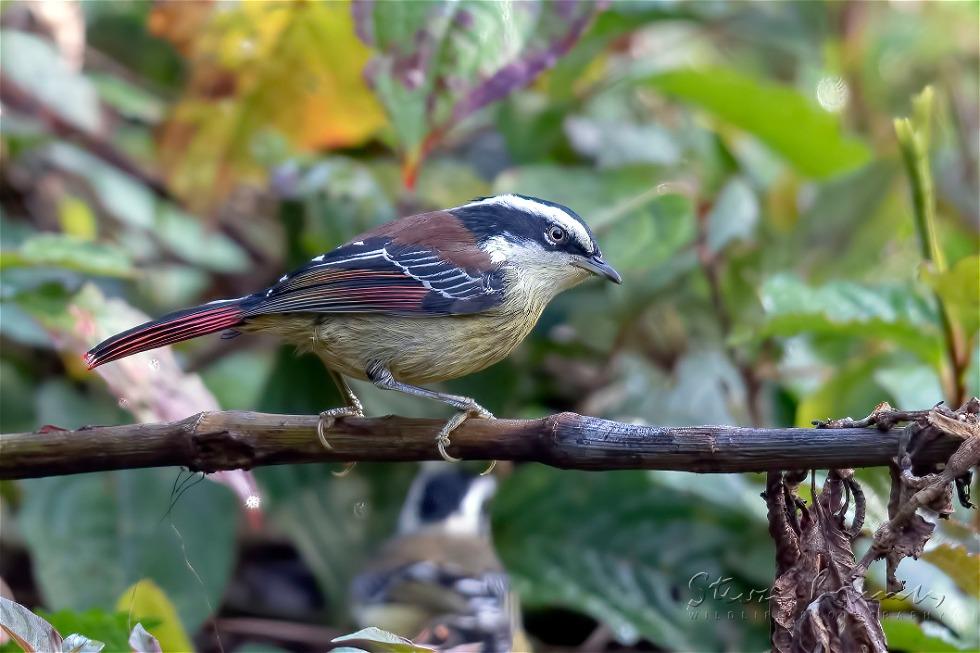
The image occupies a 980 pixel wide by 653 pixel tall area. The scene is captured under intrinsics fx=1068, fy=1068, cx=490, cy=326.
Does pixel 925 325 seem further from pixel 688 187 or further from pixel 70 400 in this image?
pixel 70 400

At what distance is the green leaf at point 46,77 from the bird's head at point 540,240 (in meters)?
1.61

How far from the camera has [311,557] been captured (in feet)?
11.8

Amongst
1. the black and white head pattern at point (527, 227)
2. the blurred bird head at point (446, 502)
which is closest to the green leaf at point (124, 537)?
the blurred bird head at point (446, 502)

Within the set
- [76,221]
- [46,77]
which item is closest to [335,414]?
[76,221]

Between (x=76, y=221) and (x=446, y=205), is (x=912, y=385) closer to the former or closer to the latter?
(x=446, y=205)

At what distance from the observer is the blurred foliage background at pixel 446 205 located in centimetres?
286

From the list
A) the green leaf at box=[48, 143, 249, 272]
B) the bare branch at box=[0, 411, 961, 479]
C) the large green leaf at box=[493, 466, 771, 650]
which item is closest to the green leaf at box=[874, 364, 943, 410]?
the large green leaf at box=[493, 466, 771, 650]

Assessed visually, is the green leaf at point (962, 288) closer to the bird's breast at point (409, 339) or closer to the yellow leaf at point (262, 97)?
the bird's breast at point (409, 339)

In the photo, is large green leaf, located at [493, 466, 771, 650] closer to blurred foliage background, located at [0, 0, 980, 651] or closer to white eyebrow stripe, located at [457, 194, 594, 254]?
blurred foliage background, located at [0, 0, 980, 651]

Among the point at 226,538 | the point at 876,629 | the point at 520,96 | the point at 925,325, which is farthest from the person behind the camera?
the point at 520,96

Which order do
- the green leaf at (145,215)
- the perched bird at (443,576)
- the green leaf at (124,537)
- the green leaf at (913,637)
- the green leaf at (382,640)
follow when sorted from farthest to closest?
1. the green leaf at (145,215)
2. the perched bird at (443,576)
3. the green leaf at (124,537)
4. the green leaf at (913,637)
5. the green leaf at (382,640)

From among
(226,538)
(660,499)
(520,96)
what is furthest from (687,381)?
(226,538)

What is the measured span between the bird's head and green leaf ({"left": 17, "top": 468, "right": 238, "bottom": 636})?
1196 mm

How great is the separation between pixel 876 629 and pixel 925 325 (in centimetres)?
132
